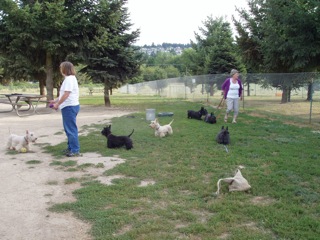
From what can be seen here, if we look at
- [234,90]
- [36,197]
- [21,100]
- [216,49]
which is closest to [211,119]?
[234,90]

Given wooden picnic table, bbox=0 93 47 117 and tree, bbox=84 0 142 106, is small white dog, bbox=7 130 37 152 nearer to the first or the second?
wooden picnic table, bbox=0 93 47 117

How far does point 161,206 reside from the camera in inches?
151

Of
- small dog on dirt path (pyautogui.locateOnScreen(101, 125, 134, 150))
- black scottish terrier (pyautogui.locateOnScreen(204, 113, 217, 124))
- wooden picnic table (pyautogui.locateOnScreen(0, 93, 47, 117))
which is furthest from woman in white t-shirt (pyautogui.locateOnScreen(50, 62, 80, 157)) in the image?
wooden picnic table (pyautogui.locateOnScreen(0, 93, 47, 117))

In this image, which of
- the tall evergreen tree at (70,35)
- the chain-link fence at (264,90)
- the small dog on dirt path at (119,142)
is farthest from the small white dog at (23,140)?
the chain-link fence at (264,90)

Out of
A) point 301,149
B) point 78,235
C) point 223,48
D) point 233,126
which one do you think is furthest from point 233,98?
point 223,48

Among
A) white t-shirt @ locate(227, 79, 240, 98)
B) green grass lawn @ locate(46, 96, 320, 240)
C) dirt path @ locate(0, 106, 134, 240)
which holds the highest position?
white t-shirt @ locate(227, 79, 240, 98)

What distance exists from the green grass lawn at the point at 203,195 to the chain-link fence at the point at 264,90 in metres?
6.78

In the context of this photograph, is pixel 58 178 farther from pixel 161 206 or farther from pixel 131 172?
pixel 161 206

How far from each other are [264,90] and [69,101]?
67.4 feet

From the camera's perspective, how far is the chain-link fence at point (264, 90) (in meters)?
14.3

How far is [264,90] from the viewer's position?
2409cm

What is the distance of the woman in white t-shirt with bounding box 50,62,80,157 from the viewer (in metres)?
6.19

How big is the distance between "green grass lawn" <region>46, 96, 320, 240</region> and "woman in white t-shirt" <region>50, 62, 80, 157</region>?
2.15 ft

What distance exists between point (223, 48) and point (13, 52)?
21235 mm
